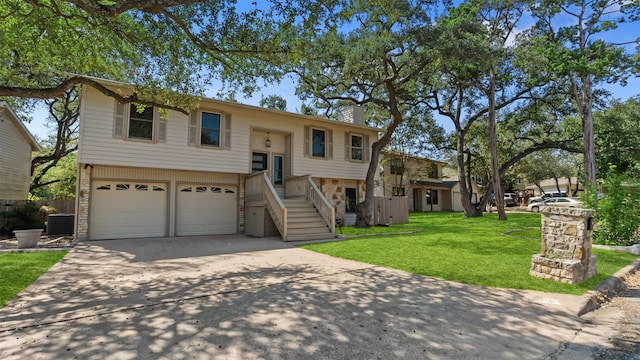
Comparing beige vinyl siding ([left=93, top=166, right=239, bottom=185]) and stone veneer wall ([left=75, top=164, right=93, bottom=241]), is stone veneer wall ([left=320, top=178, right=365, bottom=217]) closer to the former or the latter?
beige vinyl siding ([left=93, top=166, right=239, bottom=185])

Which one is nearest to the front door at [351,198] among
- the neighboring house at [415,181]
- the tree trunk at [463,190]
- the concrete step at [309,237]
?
the concrete step at [309,237]

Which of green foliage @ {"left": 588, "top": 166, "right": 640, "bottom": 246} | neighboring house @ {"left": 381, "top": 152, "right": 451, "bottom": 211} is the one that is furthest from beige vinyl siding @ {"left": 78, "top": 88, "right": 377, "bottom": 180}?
neighboring house @ {"left": 381, "top": 152, "right": 451, "bottom": 211}

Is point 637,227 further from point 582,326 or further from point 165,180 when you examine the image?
point 165,180

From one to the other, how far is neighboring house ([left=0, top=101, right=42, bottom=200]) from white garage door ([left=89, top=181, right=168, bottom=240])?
7.30 meters

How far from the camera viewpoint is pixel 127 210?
11672mm

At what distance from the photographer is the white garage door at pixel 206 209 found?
12633 mm

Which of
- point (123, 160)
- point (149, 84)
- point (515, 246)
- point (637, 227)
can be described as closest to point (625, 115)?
point (637, 227)

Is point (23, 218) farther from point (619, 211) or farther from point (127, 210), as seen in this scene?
point (619, 211)

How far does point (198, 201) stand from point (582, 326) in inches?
490

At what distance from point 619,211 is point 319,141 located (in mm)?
11367

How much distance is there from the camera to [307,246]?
9750 millimetres

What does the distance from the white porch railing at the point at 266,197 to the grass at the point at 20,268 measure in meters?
6.03

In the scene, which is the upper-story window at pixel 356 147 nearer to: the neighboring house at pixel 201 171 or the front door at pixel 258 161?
the neighboring house at pixel 201 171

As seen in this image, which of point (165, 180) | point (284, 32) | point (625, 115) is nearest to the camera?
point (284, 32)
